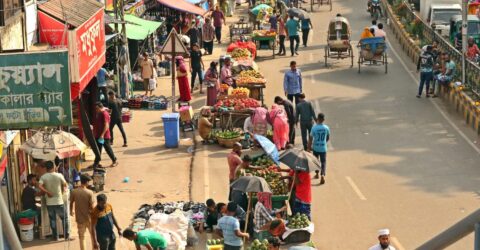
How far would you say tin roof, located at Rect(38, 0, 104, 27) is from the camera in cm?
1834

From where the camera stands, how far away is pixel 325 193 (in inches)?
720

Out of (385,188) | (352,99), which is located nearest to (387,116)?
(352,99)

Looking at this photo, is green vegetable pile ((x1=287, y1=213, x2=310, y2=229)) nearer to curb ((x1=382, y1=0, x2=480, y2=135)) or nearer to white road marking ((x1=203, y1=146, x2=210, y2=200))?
white road marking ((x1=203, y1=146, x2=210, y2=200))

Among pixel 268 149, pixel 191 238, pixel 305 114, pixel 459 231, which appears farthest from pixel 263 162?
pixel 459 231

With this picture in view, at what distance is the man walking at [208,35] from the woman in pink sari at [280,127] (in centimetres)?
1422

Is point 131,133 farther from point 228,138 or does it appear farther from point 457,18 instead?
point 457,18

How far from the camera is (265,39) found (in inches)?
1404

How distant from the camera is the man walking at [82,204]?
47.0ft

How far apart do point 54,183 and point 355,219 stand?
523 centimetres

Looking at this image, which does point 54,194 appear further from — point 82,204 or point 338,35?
point 338,35

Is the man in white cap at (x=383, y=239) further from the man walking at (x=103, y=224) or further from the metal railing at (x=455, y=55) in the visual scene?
the metal railing at (x=455, y=55)

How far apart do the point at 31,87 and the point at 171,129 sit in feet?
30.3

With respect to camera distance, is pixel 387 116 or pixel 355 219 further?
pixel 387 116

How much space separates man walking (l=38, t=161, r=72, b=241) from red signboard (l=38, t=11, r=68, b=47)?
11.5ft
